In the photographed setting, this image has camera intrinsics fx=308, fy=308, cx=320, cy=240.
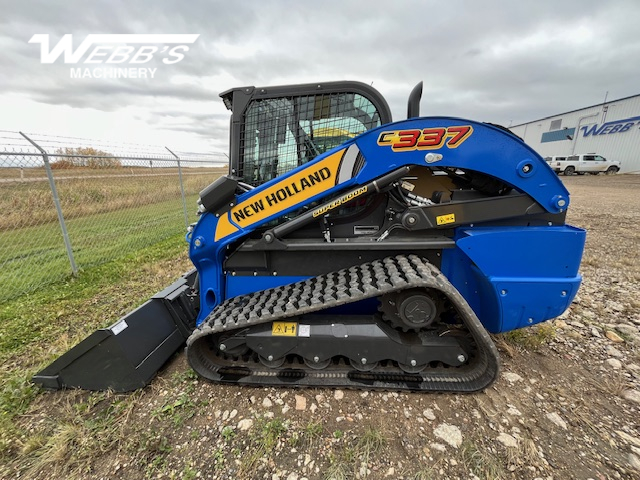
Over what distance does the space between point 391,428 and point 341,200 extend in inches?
61.9

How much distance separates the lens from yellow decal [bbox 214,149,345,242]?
225cm

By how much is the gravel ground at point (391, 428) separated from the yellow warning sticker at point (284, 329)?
450mm

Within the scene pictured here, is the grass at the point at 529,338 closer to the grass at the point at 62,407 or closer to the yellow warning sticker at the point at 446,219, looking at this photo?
the yellow warning sticker at the point at 446,219

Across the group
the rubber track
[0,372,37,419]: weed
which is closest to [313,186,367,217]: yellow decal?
the rubber track

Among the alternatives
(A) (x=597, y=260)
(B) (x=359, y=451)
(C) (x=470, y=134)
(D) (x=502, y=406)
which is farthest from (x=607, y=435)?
(A) (x=597, y=260)

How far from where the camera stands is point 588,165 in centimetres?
2466

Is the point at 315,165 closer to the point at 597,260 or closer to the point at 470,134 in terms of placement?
the point at 470,134

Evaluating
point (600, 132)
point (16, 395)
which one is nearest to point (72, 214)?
point (16, 395)

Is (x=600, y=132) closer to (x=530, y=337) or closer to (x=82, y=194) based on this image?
(x=530, y=337)

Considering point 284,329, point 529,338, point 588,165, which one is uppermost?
point 588,165

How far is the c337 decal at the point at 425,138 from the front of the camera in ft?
6.97

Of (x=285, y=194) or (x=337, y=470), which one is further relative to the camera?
(x=285, y=194)

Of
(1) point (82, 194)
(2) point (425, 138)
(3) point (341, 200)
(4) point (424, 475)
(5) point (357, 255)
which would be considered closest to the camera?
(4) point (424, 475)

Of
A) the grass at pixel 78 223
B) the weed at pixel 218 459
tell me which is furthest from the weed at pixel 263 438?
the grass at pixel 78 223
